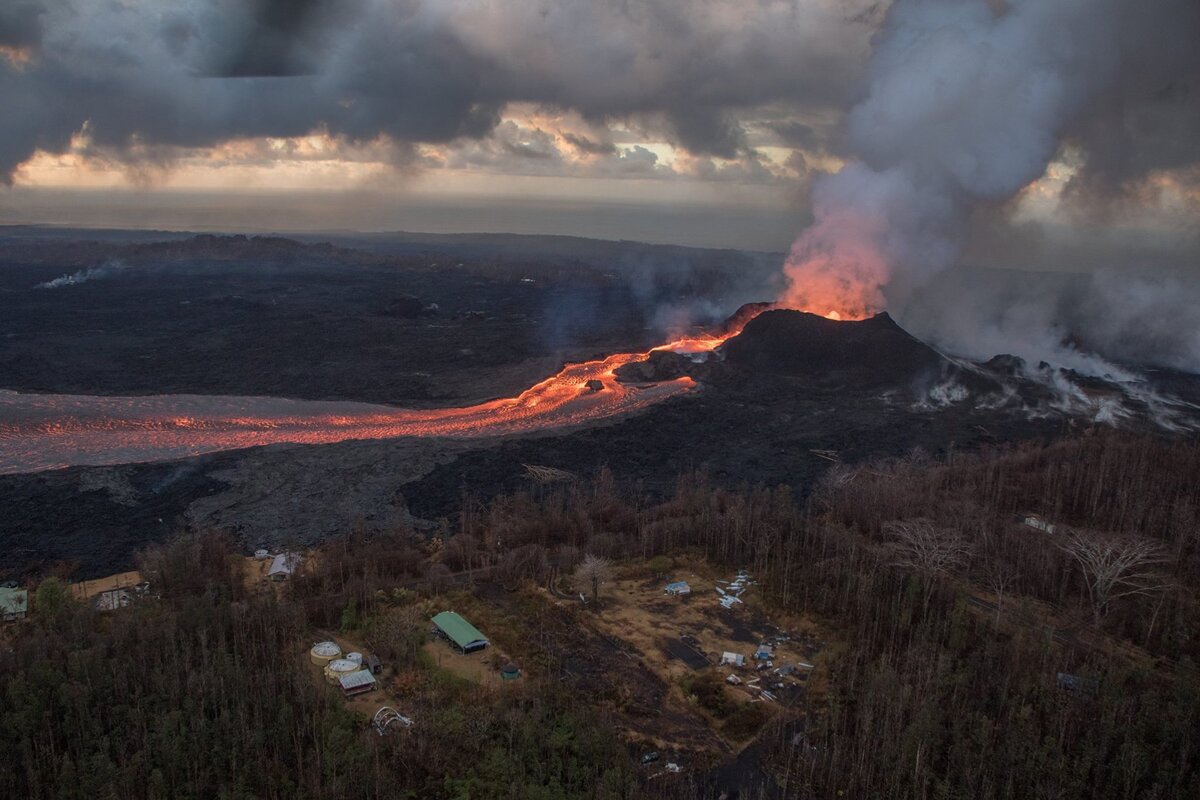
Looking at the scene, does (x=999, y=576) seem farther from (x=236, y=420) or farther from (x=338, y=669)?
(x=236, y=420)

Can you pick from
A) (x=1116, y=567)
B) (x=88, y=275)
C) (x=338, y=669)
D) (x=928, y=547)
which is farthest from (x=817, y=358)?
(x=88, y=275)

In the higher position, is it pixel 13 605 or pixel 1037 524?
pixel 1037 524

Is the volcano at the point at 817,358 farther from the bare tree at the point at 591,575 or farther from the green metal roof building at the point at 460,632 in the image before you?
the green metal roof building at the point at 460,632

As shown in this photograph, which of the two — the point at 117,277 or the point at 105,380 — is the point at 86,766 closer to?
the point at 105,380

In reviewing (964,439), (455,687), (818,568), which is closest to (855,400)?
(964,439)

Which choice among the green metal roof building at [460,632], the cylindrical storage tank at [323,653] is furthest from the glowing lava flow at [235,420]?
the cylindrical storage tank at [323,653]

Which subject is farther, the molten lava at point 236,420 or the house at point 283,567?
the molten lava at point 236,420

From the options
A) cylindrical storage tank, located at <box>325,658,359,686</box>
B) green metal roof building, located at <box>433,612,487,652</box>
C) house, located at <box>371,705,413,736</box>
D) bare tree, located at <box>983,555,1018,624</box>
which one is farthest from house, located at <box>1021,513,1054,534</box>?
cylindrical storage tank, located at <box>325,658,359,686</box>
